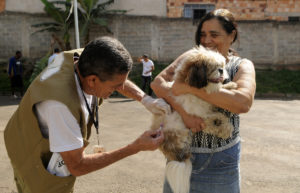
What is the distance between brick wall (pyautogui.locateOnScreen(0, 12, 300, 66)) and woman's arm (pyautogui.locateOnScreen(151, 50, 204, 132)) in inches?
592

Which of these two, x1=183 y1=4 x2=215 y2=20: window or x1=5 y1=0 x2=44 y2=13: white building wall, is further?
x1=183 y1=4 x2=215 y2=20: window

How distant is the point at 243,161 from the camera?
5426mm

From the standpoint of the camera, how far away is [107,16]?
17.7 metres

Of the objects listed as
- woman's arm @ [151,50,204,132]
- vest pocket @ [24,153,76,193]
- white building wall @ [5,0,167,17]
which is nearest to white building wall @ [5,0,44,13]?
white building wall @ [5,0,167,17]

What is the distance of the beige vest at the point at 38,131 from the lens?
6.19ft

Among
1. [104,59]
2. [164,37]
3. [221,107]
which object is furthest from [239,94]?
[164,37]

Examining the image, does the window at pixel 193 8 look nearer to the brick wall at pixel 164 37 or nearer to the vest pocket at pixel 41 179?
the brick wall at pixel 164 37

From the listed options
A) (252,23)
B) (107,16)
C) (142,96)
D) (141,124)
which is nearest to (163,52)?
(107,16)

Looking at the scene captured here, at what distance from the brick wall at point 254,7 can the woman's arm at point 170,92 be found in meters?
17.5

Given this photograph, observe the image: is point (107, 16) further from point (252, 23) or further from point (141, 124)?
point (141, 124)

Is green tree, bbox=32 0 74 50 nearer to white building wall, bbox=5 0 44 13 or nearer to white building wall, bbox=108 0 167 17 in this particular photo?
white building wall, bbox=5 0 44 13

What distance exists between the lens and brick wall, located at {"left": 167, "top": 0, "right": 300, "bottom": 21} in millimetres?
19141

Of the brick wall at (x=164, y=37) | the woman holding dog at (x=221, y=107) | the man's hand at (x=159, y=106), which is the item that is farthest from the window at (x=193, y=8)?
the man's hand at (x=159, y=106)

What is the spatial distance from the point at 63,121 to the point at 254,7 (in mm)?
19659
